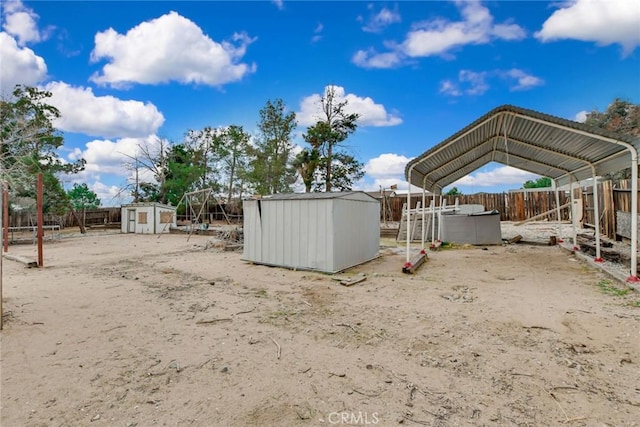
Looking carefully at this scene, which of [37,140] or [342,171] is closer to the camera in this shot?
[37,140]

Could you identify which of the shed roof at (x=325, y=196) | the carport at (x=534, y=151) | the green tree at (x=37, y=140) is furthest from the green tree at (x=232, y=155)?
Answer: the carport at (x=534, y=151)

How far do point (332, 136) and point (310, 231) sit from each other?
13.0 metres

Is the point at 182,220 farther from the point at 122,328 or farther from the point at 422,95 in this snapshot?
the point at 122,328

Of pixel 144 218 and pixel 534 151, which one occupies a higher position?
pixel 534 151

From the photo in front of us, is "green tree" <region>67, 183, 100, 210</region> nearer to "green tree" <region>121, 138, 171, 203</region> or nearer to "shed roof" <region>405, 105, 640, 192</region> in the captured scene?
"green tree" <region>121, 138, 171, 203</region>

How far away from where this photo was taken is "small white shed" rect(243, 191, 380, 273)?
6.84 metres

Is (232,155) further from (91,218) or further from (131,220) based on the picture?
(91,218)

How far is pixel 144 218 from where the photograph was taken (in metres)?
20.0

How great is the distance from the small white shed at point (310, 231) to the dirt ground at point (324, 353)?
48.0 inches

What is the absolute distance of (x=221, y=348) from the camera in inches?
123

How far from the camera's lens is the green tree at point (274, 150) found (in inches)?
853

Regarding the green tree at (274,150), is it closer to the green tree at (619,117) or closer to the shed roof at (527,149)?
the shed roof at (527,149)

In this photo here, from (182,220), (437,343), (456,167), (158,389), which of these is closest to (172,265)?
(158,389)

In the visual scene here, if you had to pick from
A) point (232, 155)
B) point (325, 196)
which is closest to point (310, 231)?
point (325, 196)
